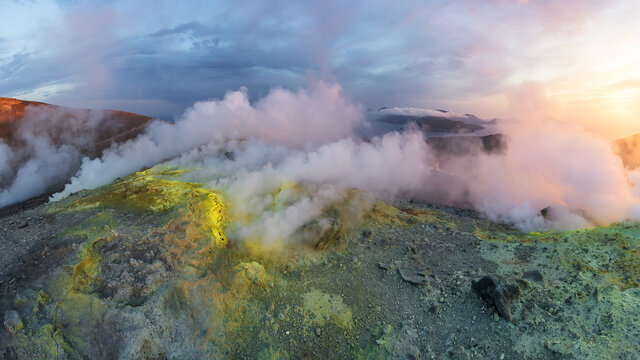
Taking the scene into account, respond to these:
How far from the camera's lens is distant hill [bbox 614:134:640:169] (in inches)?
1180

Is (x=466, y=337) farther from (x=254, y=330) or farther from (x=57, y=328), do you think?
(x=57, y=328)

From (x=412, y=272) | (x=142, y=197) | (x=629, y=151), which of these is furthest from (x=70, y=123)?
(x=629, y=151)

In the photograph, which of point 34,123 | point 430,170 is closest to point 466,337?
point 430,170

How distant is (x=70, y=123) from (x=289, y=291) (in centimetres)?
5715

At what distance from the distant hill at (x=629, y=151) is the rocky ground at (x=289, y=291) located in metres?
22.3

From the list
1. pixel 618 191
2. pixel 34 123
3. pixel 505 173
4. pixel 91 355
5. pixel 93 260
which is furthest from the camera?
pixel 34 123

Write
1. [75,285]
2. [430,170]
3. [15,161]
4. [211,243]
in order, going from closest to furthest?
[75,285]
[211,243]
[430,170]
[15,161]

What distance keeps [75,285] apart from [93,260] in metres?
1.11

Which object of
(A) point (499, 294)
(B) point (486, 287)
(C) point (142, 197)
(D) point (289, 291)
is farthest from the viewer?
(C) point (142, 197)

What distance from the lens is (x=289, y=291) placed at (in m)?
12.2

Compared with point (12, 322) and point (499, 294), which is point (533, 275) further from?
point (12, 322)

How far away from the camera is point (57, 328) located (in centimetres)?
927

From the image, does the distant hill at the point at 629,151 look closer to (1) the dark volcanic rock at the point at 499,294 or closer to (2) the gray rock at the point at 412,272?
(1) the dark volcanic rock at the point at 499,294

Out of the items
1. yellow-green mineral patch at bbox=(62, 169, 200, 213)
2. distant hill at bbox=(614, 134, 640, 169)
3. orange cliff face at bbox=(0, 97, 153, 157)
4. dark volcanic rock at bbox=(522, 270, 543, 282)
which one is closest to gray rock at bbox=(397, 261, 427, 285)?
dark volcanic rock at bbox=(522, 270, 543, 282)
